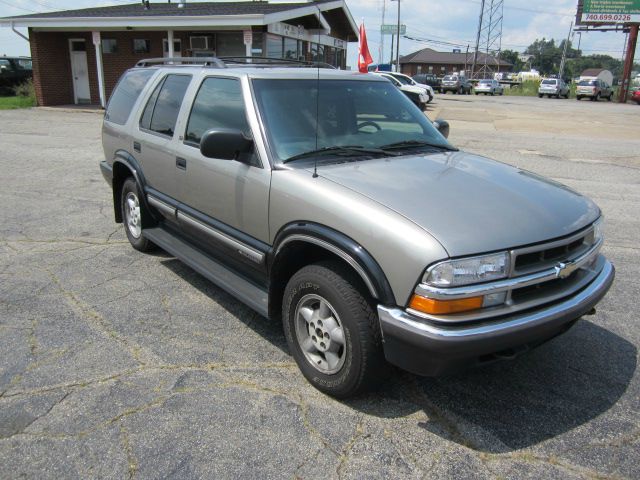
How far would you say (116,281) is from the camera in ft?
15.8

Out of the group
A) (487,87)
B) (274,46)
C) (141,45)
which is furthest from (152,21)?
(487,87)

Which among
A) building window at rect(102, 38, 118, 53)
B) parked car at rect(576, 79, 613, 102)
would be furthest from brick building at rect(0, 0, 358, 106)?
parked car at rect(576, 79, 613, 102)

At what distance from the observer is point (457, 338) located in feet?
8.13

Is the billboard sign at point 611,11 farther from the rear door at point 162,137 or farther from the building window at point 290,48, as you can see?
the rear door at point 162,137

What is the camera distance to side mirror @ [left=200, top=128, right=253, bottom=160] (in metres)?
3.31

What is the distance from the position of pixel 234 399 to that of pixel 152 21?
19565 millimetres

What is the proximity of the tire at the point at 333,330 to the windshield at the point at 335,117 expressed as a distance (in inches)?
34.5

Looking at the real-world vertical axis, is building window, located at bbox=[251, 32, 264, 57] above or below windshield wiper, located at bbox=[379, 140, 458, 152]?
above

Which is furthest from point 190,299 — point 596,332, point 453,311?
point 596,332

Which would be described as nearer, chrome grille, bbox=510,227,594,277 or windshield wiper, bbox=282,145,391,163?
chrome grille, bbox=510,227,594,277

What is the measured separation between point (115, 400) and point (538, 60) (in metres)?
158

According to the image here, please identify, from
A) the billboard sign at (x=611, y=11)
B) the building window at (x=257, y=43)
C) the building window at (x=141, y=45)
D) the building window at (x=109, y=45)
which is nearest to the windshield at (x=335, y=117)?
the building window at (x=257, y=43)

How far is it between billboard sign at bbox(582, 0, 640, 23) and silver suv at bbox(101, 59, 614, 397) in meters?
51.0

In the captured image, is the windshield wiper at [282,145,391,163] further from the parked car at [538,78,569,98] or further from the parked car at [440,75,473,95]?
the parked car at [538,78,569,98]
